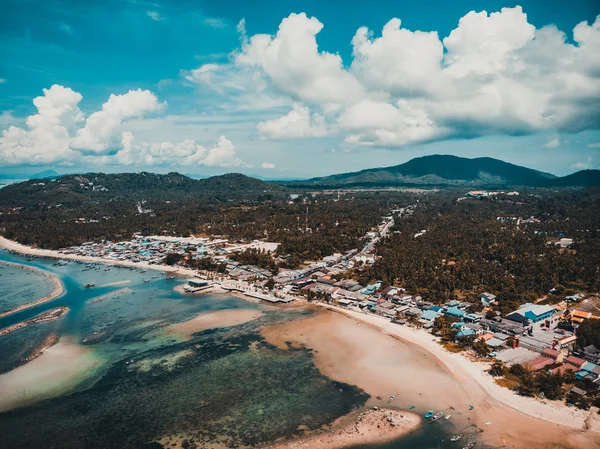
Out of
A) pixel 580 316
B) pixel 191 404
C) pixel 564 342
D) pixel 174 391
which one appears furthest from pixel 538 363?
pixel 174 391

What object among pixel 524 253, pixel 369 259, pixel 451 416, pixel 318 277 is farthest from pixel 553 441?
pixel 524 253

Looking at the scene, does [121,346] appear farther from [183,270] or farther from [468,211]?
[468,211]

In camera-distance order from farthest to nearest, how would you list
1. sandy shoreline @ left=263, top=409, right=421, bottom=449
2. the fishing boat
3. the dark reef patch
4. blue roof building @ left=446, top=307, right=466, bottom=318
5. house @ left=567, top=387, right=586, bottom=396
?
blue roof building @ left=446, top=307, right=466, bottom=318
house @ left=567, top=387, right=586, bottom=396
the fishing boat
the dark reef patch
sandy shoreline @ left=263, top=409, right=421, bottom=449

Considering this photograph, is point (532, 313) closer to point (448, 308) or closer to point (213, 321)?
point (448, 308)

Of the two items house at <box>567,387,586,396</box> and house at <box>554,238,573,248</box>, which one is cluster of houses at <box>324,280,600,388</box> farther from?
house at <box>554,238,573,248</box>

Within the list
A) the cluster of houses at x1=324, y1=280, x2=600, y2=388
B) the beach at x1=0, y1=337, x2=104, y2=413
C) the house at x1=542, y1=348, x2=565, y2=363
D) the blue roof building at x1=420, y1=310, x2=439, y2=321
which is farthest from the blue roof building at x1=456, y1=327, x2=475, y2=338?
the beach at x1=0, y1=337, x2=104, y2=413

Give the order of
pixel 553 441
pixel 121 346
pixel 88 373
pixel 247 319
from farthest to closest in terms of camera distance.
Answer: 1. pixel 247 319
2. pixel 121 346
3. pixel 88 373
4. pixel 553 441
